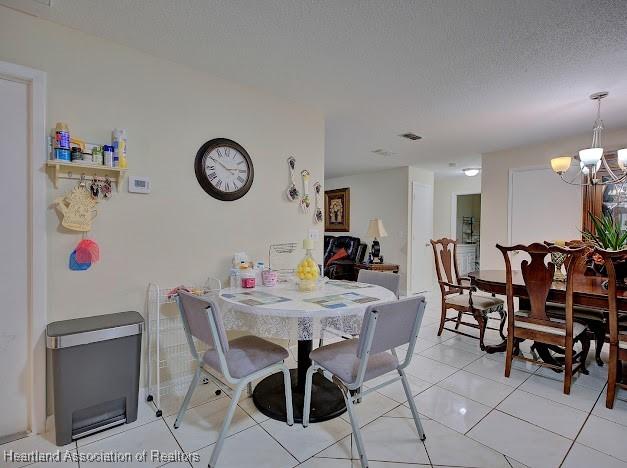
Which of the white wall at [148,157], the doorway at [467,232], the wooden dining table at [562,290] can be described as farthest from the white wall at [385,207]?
the white wall at [148,157]

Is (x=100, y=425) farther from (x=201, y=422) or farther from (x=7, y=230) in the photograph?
(x=7, y=230)

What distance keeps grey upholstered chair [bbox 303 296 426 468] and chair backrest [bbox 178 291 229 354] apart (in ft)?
1.83

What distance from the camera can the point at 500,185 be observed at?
4.65m

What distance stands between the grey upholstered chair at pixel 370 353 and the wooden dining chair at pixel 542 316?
1194 millimetres

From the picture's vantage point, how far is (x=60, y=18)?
183 cm

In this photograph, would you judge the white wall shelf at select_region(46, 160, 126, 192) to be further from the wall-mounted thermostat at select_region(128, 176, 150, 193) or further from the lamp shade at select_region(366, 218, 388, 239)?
the lamp shade at select_region(366, 218, 388, 239)

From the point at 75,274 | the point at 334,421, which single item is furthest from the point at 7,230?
the point at 334,421

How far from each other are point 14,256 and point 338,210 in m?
5.74

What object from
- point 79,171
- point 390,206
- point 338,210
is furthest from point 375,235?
point 79,171

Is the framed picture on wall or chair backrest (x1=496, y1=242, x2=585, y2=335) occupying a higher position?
the framed picture on wall

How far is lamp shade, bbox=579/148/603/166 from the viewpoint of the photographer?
2.70m

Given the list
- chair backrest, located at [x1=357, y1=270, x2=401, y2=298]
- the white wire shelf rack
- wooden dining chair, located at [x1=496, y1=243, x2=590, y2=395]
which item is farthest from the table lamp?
the white wire shelf rack

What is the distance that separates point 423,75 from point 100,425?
3.10 metres

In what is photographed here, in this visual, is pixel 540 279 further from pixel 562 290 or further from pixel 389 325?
pixel 389 325
